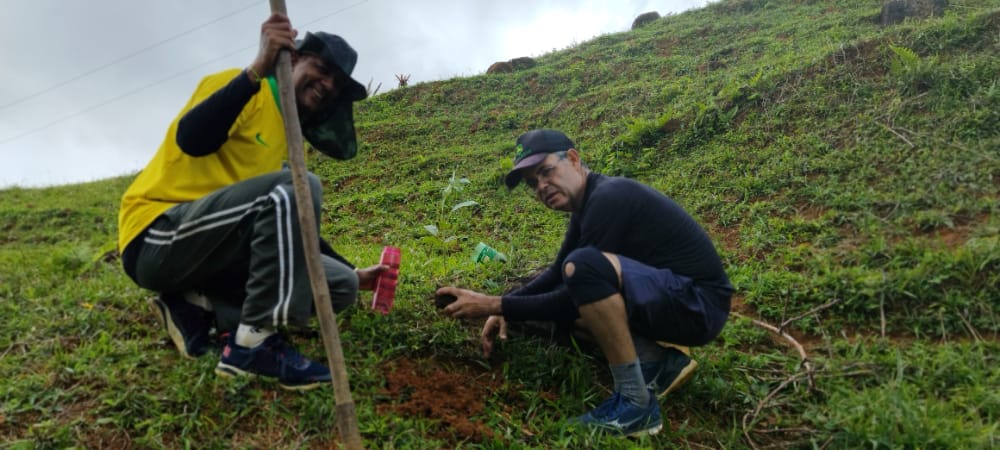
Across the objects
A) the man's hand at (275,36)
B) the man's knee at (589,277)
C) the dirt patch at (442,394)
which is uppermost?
the man's hand at (275,36)

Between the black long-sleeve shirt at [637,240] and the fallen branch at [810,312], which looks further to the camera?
the fallen branch at [810,312]

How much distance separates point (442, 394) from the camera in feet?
8.44

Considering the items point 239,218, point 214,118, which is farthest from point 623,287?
point 214,118

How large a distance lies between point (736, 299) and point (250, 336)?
2823mm

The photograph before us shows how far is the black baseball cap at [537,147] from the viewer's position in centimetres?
284

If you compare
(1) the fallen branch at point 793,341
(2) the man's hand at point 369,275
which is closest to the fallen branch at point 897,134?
(1) the fallen branch at point 793,341

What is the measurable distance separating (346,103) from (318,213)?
0.66 m

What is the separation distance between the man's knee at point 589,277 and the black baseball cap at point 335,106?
1.21m

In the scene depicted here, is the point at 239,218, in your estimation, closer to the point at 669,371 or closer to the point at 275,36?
the point at 275,36

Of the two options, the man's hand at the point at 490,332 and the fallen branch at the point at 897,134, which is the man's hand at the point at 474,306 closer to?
the man's hand at the point at 490,332

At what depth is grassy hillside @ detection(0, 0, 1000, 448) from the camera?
7.59ft

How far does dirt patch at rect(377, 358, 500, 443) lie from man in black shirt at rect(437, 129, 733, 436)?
0.22 meters

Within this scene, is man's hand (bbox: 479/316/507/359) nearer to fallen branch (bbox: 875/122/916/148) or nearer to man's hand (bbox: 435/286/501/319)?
man's hand (bbox: 435/286/501/319)

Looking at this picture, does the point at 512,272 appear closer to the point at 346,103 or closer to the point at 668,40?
the point at 346,103
